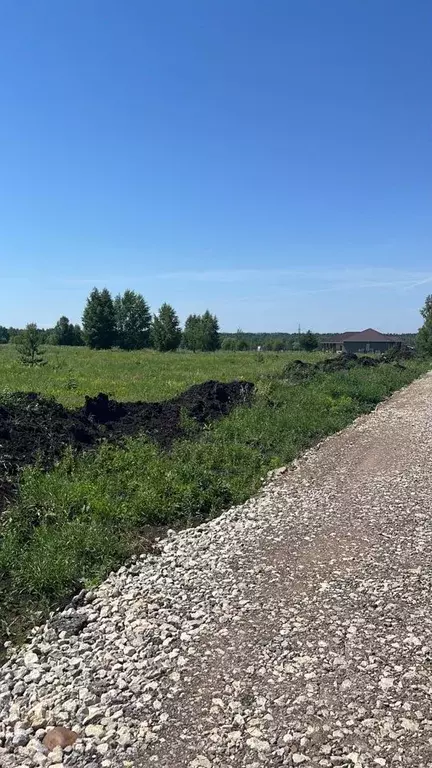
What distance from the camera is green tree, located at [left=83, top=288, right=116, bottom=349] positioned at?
274ft

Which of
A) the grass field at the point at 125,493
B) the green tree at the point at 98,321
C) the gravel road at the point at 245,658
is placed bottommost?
the gravel road at the point at 245,658

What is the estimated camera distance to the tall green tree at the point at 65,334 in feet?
Result: 326

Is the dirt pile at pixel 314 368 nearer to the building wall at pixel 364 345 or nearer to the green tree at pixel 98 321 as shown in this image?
the green tree at pixel 98 321

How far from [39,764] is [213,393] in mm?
15147

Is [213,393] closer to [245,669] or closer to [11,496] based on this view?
[11,496]

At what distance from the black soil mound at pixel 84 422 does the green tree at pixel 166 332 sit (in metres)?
64.1

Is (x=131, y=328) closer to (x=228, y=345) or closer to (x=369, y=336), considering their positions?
(x=228, y=345)

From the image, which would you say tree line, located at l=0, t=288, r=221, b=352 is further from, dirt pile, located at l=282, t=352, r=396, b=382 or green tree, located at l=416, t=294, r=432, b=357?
dirt pile, located at l=282, t=352, r=396, b=382

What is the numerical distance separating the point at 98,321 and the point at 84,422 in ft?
235

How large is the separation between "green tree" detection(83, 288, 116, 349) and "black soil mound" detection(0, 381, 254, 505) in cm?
6691

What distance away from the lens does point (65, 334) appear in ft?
326

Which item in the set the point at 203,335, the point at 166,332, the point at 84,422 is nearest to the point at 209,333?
the point at 203,335

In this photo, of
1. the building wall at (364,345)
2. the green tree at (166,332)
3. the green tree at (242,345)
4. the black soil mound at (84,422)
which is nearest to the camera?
the black soil mound at (84,422)

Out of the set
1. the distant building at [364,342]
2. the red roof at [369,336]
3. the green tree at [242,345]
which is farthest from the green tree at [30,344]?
the red roof at [369,336]
